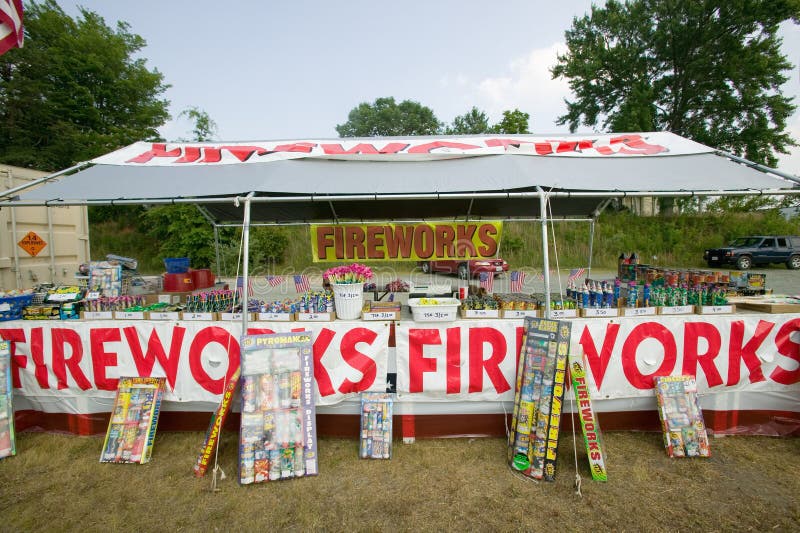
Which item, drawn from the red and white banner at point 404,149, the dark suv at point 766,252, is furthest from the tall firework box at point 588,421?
the dark suv at point 766,252

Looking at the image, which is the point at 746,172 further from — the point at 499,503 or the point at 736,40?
the point at 736,40

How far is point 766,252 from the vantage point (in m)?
15.7

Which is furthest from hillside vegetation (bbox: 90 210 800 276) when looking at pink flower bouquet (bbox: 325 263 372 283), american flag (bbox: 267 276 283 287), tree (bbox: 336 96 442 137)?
tree (bbox: 336 96 442 137)

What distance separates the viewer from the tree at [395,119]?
4584 cm

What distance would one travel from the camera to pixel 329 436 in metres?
3.58

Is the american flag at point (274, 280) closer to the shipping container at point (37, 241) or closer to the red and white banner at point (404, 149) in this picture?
the red and white banner at point (404, 149)

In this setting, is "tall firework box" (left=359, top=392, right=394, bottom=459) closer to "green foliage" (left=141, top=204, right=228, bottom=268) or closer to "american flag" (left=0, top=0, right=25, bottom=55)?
"american flag" (left=0, top=0, right=25, bottom=55)

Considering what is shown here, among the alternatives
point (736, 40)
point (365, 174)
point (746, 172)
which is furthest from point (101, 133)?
point (736, 40)

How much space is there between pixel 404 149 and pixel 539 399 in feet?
10.1

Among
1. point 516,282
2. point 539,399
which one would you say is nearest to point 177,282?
point 516,282

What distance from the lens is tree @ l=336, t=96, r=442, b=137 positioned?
4584cm

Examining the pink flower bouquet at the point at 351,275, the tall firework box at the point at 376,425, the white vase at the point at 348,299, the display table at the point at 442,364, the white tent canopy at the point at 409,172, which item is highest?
the white tent canopy at the point at 409,172

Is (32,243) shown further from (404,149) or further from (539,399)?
(539,399)

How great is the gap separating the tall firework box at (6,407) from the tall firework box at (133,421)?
91 centimetres
